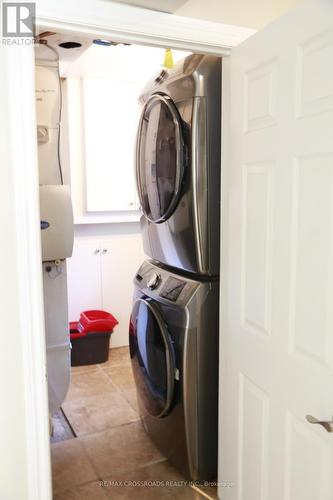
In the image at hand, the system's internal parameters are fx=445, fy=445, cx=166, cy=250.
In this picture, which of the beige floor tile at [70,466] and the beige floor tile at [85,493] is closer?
the beige floor tile at [85,493]

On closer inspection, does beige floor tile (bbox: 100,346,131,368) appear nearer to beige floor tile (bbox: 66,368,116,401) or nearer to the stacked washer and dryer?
beige floor tile (bbox: 66,368,116,401)

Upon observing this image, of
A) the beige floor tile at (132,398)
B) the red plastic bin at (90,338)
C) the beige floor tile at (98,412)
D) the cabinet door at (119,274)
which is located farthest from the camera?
the cabinet door at (119,274)

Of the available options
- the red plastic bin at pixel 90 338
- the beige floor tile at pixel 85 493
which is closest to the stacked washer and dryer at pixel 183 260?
the beige floor tile at pixel 85 493

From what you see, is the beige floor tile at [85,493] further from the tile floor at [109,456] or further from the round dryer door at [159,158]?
the round dryer door at [159,158]

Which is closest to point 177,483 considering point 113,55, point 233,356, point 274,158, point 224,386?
point 224,386

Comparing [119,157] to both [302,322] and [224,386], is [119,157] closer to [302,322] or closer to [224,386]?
[224,386]

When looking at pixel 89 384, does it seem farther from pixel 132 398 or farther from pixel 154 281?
pixel 154 281

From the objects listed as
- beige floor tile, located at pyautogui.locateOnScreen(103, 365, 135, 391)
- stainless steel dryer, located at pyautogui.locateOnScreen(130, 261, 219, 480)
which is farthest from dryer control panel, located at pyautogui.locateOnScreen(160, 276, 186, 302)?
beige floor tile, located at pyautogui.locateOnScreen(103, 365, 135, 391)

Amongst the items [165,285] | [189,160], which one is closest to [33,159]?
[189,160]

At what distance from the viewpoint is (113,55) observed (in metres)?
3.33

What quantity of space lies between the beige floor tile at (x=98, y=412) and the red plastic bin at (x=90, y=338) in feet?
1.76

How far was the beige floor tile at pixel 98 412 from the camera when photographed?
261 cm

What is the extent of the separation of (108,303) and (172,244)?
179 cm

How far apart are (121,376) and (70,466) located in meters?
Result: 1.08
